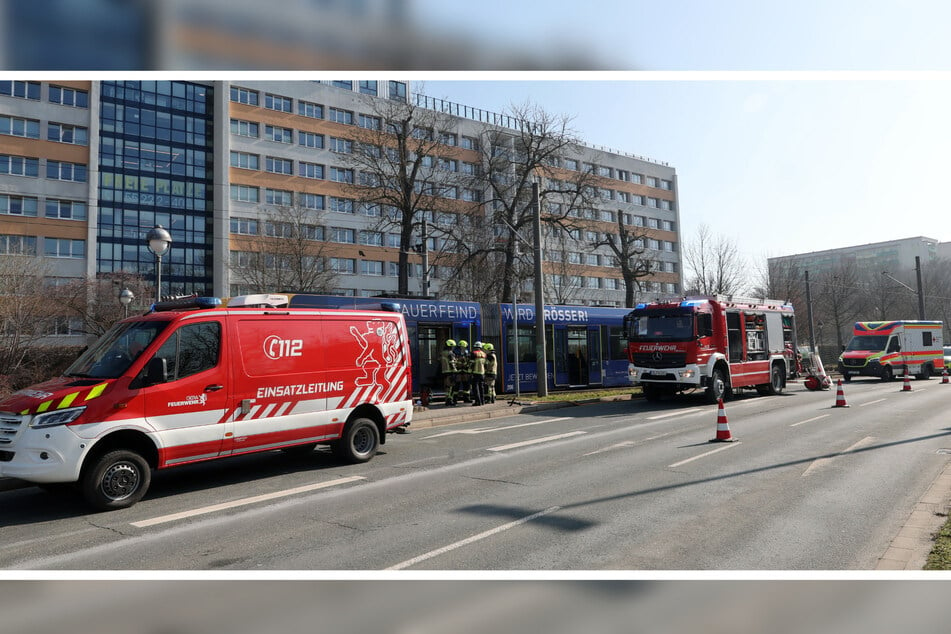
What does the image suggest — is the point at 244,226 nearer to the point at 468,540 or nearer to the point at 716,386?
the point at 716,386

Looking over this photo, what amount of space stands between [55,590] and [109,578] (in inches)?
14.0

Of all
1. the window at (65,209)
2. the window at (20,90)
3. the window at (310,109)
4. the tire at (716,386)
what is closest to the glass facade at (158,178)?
the window at (65,209)

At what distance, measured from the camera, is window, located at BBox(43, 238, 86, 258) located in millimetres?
46469

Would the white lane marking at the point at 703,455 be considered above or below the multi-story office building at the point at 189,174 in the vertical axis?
below

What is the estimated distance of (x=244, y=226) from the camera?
52.3 m

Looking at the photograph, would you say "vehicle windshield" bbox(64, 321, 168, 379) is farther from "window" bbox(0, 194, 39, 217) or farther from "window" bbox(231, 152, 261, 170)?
"window" bbox(231, 152, 261, 170)

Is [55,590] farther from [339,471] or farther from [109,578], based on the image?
[339,471]

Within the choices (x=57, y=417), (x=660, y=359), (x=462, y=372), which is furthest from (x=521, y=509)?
(x=660, y=359)

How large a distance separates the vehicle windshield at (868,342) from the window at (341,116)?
43628mm

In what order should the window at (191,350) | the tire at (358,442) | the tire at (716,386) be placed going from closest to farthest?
the window at (191,350) → the tire at (358,442) → the tire at (716,386)

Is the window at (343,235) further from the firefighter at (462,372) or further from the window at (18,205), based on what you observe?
the firefighter at (462,372)

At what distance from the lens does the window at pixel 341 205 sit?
183 feet

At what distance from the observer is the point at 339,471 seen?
946cm
